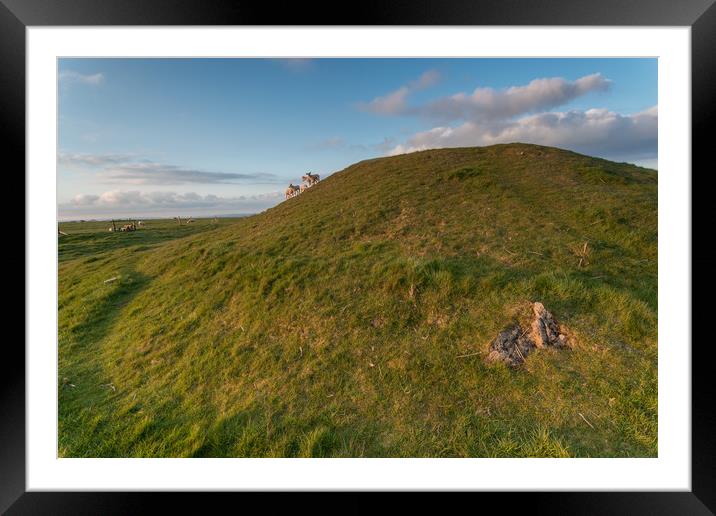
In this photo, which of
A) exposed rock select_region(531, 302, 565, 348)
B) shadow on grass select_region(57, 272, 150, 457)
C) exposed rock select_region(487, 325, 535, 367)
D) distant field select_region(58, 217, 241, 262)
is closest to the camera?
shadow on grass select_region(57, 272, 150, 457)

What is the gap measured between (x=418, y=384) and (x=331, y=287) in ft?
8.45

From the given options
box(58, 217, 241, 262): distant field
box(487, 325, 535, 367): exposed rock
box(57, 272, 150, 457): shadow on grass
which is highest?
box(58, 217, 241, 262): distant field

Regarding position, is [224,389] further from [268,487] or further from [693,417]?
[693,417]

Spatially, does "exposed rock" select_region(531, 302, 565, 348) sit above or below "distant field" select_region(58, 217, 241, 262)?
below

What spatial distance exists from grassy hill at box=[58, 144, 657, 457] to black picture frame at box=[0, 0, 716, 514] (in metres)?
0.44

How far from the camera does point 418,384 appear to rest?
11.0ft

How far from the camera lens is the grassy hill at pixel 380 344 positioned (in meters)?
2.92

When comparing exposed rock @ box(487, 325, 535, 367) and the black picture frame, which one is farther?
exposed rock @ box(487, 325, 535, 367)

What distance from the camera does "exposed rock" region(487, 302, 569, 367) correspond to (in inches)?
136

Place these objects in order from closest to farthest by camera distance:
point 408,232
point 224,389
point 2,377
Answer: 1. point 2,377
2. point 224,389
3. point 408,232

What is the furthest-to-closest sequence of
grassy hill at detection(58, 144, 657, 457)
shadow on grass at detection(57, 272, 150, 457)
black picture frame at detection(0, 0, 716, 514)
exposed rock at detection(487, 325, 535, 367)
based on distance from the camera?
exposed rock at detection(487, 325, 535, 367)
shadow on grass at detection(57, 272, 150, 457)
grassy hill at detection(58, 144, 657, 457)
black picture frame at detection(0, 0, 716, 514)

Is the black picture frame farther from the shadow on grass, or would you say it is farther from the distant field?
the distant field

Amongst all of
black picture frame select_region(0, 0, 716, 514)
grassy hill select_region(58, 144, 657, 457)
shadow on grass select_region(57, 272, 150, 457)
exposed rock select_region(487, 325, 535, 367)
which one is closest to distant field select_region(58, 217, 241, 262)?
grassy hill select_region(58, 144, 657, 457)
